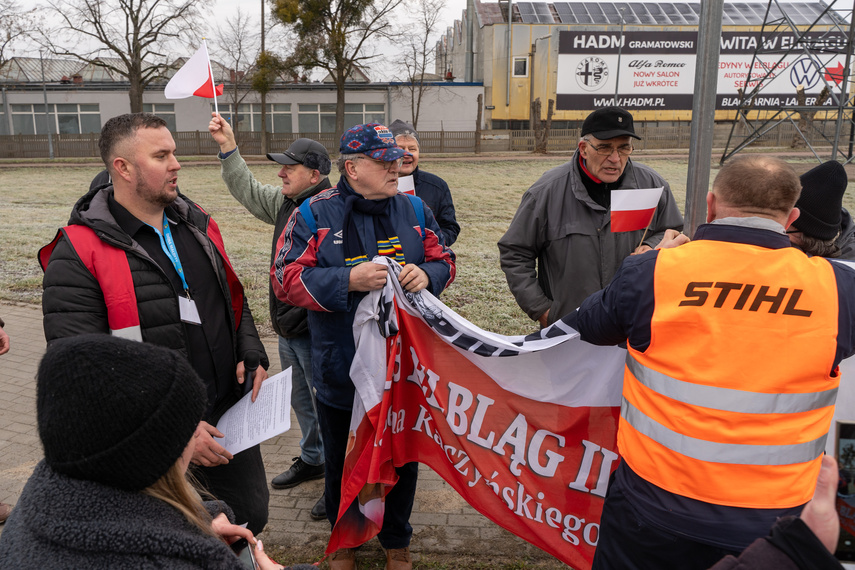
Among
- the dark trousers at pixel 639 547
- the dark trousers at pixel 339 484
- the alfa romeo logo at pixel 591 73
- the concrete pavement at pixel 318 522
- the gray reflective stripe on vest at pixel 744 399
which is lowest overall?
the concrete pavement at pixel 318 522

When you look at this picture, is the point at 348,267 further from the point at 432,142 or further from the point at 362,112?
the point at 362,112

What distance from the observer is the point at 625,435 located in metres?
2.30

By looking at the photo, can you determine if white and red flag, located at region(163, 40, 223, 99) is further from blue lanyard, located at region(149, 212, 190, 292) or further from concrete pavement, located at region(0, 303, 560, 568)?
concrete pavement, located at region(0, 303, 560, 568)

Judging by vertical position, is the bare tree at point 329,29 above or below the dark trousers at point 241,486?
above

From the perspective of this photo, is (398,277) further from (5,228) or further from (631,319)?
(5,228)

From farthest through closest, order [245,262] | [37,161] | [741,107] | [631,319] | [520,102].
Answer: [520,102]
[37,161]
[741,107]
[245,262]
[631,319]

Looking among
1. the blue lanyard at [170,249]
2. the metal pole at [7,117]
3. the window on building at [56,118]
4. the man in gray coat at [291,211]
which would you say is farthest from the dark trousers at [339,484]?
the metal pole at [7,117]

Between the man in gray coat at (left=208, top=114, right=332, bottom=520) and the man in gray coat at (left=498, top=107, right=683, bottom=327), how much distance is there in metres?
1.29

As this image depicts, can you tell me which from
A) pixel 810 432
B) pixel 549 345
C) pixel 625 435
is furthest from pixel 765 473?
pixel 549 345

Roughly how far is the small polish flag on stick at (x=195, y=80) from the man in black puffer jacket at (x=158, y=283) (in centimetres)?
75

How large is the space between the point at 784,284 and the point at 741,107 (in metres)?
19.3

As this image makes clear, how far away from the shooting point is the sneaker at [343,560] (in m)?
3.42

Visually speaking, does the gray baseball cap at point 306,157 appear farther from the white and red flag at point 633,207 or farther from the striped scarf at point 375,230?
the white and red flag at point 633,207

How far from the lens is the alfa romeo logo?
148 ft
